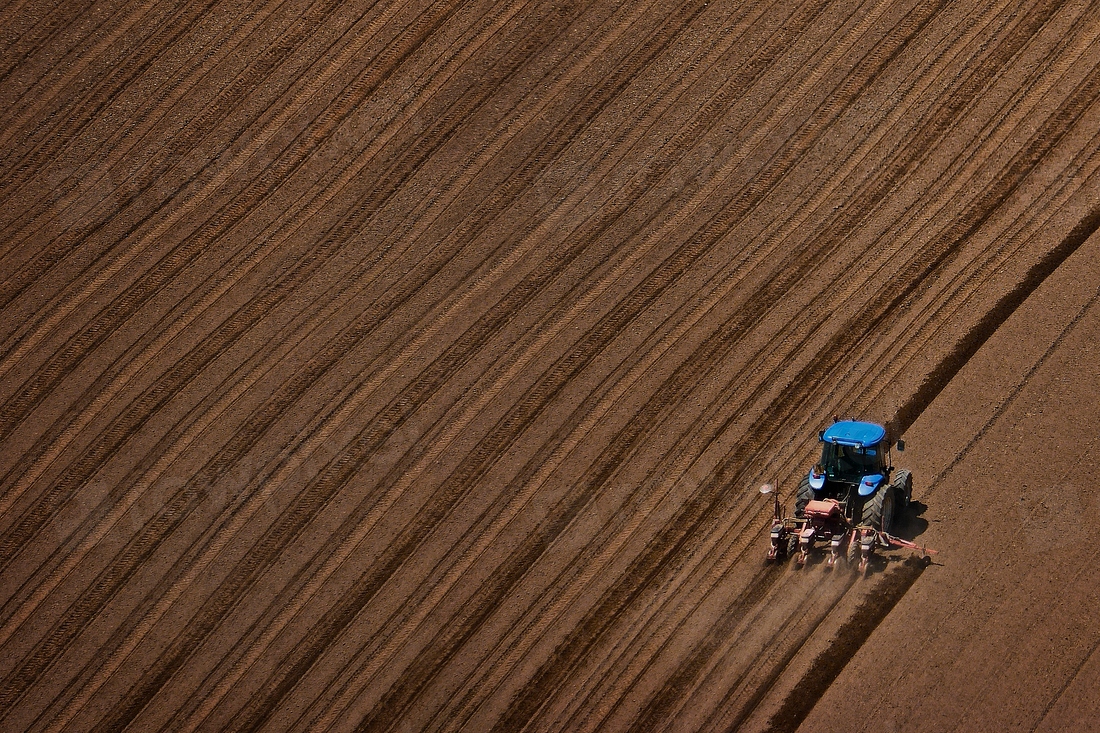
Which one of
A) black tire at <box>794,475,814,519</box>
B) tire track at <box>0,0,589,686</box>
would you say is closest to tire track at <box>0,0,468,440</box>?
tire track at <box>0,0,589,686</box>

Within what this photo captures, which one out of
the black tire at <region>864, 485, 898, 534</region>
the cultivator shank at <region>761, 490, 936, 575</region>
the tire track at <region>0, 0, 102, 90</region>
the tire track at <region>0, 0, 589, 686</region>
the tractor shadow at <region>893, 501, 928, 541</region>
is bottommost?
the tire track at <region>0, 0, 589, 686</region>

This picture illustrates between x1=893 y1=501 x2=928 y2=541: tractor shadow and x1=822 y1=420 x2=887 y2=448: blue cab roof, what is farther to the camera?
x1=893 y1=501 x2=928 y2=541: tractor shadow

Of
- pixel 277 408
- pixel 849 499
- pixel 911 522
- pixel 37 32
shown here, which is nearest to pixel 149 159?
pixel 37 32

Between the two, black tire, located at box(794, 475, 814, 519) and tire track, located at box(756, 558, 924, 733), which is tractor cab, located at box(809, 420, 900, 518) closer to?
black tire, located at box(794, 475, 814, 519)

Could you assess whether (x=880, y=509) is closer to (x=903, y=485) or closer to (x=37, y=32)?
(x=903, y=485)

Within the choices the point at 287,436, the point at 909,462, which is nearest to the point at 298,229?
the point at 287,436

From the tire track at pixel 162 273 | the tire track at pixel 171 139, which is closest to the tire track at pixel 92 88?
the tire track at pixel 171 139
